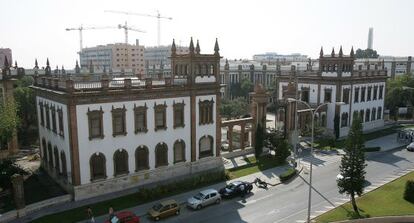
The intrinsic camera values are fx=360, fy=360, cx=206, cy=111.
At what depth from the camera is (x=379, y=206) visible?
120 ft

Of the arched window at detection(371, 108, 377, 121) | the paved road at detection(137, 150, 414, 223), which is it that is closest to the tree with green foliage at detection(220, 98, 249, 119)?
the arched window at detection(371, 108, 377, 121)

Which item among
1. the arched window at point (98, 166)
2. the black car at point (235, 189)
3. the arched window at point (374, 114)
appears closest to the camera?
the arched window at point (98, 166)

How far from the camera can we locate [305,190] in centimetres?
4209

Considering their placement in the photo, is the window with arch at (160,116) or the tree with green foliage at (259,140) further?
the tree with green foliage at (259,140)

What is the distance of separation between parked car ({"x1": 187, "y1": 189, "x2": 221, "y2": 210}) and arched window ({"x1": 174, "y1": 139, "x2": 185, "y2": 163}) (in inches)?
342

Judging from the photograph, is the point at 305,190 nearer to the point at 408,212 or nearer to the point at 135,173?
the point at 408,212

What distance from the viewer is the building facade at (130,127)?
37.8 m

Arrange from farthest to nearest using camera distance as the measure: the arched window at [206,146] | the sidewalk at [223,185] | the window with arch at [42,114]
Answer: the arched window at [206,146] → the window with arch at [42,114] → the sidewalk at [223,185]

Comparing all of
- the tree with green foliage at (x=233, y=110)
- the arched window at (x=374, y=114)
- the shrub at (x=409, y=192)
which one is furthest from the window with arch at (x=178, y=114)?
the arched window at (x=374, y=114)

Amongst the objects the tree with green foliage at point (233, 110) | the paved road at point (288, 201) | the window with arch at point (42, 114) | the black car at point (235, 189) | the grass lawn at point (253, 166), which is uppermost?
the window with arch at point (42, 114)

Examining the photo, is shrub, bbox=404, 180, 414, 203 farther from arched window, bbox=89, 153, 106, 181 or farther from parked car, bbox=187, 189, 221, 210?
arched window, bbox=89, 153, 106, 181

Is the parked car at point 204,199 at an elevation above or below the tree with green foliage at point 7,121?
below

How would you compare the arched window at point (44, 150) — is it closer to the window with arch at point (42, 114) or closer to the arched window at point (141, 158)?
the window with arch at point (42, 114)

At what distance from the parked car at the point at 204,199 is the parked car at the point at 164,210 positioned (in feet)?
5.75
